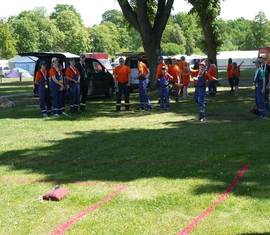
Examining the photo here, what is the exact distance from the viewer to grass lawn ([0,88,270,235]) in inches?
267

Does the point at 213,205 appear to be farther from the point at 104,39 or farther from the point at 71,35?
the point at 104,39

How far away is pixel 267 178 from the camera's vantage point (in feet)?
28.2

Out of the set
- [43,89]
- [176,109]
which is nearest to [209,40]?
[176,109]

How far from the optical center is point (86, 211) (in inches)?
286

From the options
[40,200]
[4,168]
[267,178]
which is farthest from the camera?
[4,168]

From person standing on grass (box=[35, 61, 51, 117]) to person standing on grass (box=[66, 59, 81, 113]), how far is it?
0.71 m

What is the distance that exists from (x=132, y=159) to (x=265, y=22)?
128 m

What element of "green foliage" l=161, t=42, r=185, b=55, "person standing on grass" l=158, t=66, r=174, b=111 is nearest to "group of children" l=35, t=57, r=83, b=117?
"person standing on grass" l=158, t=66, r=174, b=111

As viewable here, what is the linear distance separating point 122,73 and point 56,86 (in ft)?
7.91

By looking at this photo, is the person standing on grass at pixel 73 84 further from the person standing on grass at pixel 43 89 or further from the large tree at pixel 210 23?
the large tree at pixel 210 23

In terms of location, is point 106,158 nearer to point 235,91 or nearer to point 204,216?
point 204,216

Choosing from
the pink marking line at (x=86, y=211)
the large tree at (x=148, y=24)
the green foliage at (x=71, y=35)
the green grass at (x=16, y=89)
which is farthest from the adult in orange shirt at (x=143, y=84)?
the green foliage at (x=71, y=35)

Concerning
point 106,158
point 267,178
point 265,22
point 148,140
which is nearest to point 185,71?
point 148,140

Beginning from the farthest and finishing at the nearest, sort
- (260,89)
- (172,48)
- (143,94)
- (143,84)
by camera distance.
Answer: (172,48) < (143,94) < (143,84) < (260,89)
